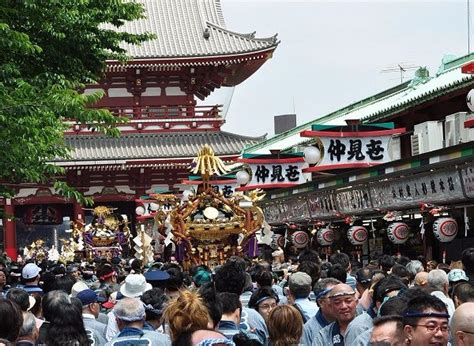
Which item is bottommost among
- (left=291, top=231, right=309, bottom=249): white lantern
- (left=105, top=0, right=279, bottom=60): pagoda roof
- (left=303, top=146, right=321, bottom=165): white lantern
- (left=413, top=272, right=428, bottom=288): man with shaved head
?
(left=413, top=272, right=428, bottom=288): man with shaved head

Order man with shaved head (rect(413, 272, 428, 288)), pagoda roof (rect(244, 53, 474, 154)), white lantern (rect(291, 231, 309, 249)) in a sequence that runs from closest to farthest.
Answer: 1. man with shaved head (rect(413, 272, 428, 288))
2. pagoda roof (rect(244, 53, 474, 154))
3. white lantern (rect(291, 231, 309, 249))

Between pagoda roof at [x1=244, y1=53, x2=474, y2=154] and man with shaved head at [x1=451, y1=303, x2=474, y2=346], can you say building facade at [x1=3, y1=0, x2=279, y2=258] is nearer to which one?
pagoda roof at [x1=244, y1=53, x2=474, y2=154]

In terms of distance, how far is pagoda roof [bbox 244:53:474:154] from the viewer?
77.1 feet

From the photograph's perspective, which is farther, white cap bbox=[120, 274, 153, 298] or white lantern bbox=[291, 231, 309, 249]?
white lantern bbox=[291, 231, 309, 249]

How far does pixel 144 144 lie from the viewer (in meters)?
43.9

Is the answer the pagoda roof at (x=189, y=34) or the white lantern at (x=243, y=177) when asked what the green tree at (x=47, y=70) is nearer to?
the white lantern at (x=243, y=177)

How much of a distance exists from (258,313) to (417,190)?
10.7m

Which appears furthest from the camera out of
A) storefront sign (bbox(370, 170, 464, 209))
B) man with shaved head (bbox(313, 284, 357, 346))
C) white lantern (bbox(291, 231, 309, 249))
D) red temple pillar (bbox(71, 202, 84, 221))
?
red temple pillar (bbox(71, 202, 84, 221))

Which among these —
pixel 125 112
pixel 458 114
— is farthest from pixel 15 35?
pixel 125 112

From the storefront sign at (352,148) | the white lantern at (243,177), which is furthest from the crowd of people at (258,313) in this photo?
the white lantern at (243,177)

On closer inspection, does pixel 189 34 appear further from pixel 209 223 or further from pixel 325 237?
pixel 209 223

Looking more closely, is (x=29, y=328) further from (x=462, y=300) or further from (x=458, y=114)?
(x=458, y=114)

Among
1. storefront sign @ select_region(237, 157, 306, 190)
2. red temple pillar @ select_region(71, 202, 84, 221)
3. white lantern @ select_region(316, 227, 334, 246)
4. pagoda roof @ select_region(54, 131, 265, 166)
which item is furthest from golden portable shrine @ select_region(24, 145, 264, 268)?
red temple pillar @ select_region(71, 202, 84, 221)

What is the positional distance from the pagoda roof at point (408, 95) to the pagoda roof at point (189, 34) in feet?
24.7
